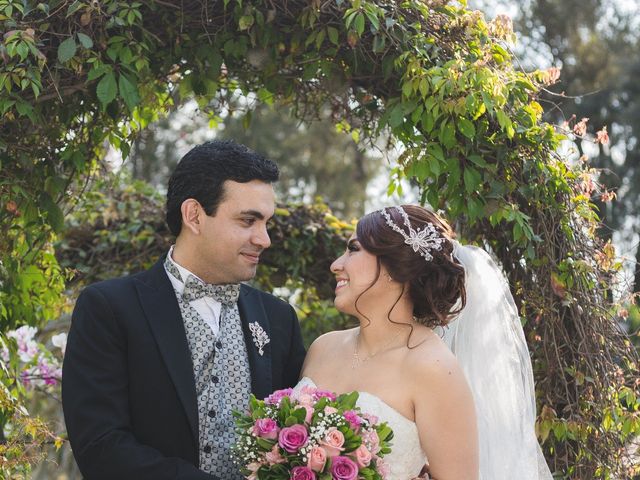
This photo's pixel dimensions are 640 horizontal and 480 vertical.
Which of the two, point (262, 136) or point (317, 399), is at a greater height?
point (317, 399)

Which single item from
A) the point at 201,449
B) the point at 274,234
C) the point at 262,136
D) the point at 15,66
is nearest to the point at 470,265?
the point at 201,449

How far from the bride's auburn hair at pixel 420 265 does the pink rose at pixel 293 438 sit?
882 millimetres

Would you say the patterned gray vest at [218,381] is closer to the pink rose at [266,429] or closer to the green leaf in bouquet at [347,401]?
the pink rose at [266,429]

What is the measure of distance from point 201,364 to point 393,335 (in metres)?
0.80

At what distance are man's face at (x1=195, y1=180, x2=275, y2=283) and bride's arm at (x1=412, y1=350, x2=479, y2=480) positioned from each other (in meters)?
0.85

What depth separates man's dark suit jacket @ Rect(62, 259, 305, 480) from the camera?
3207mm

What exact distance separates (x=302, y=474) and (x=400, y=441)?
0.51 metres

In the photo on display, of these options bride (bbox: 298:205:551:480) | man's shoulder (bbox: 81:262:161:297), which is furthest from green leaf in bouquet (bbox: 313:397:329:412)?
man's shoulder (bbox: 81:262:161:297)

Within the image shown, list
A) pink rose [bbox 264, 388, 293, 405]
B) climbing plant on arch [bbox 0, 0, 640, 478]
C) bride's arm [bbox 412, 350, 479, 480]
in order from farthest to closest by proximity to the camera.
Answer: climbing plant on arch [bbox 0, 0, 640, 478] → bride's arm [bbox 412, 350, 479, 480] → pink rose [bbox 264, 388, 293, 405]

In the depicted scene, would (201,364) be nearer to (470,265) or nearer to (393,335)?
(393,335)

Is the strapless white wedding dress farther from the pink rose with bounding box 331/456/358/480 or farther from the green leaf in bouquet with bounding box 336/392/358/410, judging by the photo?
the pink rose with bounding box 331/456/358/480

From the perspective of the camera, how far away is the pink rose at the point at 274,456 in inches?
120

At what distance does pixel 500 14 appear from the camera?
13.8 feet

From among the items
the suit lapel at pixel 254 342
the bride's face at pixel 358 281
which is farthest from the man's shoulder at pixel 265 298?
the bride's face at pixel 358 281
